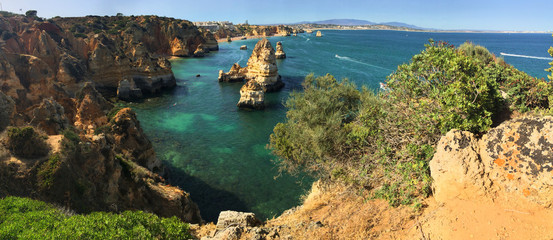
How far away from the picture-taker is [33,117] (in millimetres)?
16531

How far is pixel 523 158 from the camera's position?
7102mm

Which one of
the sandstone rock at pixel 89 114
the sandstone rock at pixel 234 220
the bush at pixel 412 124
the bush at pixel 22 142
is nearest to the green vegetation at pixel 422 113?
the bush at pixel 412 124

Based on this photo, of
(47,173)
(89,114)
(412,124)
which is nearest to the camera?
(412,124)

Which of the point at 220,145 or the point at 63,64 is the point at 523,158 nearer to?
the point at 220,145

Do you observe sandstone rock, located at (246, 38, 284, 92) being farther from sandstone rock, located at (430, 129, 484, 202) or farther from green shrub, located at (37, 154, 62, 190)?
sandstone rock, located at (430, 129, 484, 202)

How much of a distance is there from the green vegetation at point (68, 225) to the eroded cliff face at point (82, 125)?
174cm

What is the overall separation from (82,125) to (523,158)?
2658 centimetres

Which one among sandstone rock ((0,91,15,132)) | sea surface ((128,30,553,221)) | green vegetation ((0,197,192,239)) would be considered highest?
sandstone rock ((0,91,15,132))

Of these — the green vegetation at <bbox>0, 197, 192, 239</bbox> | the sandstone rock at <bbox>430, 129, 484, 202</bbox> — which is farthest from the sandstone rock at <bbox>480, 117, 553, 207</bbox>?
the green vegetation at <bbox>0, 197, 192, 239</bbox>

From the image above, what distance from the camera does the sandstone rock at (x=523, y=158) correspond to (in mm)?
6711

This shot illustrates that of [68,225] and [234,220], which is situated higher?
[68,225]

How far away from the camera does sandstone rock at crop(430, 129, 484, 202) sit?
7.71 m

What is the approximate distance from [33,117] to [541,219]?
23.9 meters

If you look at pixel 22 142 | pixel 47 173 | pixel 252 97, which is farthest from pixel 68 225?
pixel 252 97
